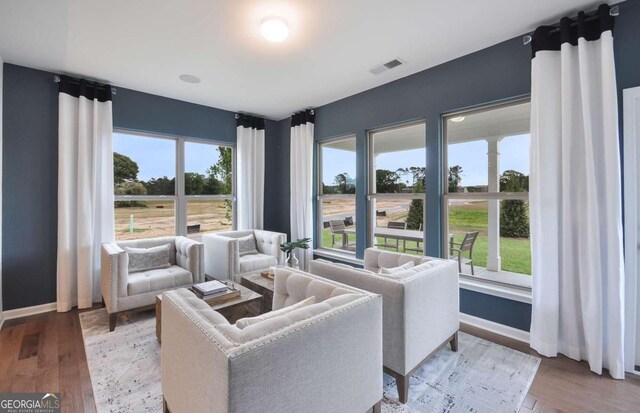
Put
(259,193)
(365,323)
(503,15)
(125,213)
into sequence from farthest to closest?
(259,193), (125,213), (503,15), (365,323)

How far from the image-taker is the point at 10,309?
3.12m

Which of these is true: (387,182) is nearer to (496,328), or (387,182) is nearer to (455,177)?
(455,177)

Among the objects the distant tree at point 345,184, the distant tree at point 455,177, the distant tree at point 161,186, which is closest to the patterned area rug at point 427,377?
the distant tree at point 455,177

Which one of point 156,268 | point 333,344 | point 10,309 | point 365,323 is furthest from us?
point 156,268

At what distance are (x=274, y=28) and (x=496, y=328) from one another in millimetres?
3370

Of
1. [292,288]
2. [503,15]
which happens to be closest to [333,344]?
[292,288]

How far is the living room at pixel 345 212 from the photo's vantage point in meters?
1.61

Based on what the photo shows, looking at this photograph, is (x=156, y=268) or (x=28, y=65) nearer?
(x=28, y=65)

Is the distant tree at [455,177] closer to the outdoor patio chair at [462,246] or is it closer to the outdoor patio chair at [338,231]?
the outdoor patio chair at [462,246]

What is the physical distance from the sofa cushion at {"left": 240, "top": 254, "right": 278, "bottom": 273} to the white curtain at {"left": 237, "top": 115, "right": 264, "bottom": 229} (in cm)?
84

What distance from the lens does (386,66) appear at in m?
3.22

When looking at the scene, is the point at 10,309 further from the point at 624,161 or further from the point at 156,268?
the point at 624,161

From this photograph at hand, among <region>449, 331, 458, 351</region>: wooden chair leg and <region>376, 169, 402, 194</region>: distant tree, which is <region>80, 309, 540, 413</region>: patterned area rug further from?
<region>376, 169, 402, 194</region>: distant tree

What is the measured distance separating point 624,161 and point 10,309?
19.4 feet
